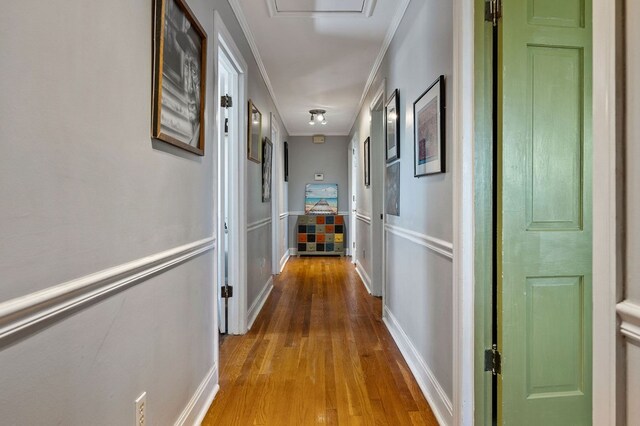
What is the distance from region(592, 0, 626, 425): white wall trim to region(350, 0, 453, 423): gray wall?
2.76ft

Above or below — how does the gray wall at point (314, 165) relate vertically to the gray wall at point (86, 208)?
above

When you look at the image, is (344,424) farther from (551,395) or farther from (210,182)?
(210,182)

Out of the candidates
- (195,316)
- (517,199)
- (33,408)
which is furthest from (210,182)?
(517,199)

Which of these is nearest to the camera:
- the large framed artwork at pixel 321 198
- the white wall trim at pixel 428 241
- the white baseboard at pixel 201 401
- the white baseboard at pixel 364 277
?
the white baseboard at pixel 201 401

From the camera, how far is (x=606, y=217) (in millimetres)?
735

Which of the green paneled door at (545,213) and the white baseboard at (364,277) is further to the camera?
the white baseboard at (364,277)

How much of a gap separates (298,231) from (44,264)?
6.12 metres

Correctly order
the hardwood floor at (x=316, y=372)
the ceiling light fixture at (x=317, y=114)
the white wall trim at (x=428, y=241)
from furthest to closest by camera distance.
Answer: the ceiling light fixture at (x=317, y=114) < the hardwood floor at (x=316, y=372) < the white wall trim at (x=428, y=241)

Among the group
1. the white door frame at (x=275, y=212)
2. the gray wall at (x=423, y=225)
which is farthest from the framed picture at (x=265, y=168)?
the gray wall at (x=423, y=225)

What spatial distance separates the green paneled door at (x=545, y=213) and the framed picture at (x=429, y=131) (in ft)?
1.05

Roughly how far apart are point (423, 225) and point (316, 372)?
42.8 inches

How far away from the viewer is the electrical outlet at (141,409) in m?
1.12

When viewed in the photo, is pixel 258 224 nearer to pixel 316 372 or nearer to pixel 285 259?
pixel 316 372

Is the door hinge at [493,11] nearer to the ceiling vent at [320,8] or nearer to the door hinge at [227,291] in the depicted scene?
the ceiling vent at [320,8]
